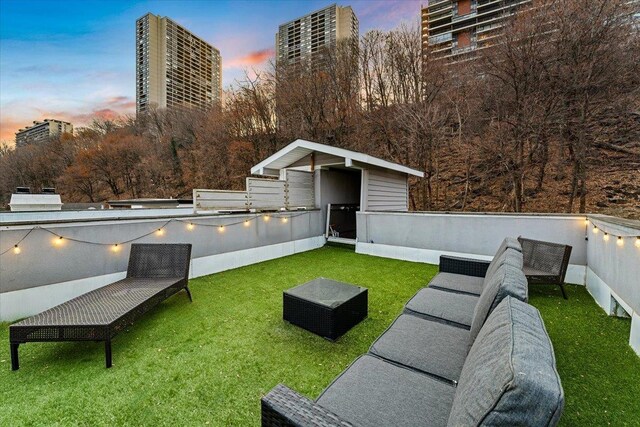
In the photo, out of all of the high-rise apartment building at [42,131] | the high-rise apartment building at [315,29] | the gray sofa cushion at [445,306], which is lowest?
the gray sofa cushion at [445,306]

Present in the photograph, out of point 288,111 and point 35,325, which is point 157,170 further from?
point 35,325

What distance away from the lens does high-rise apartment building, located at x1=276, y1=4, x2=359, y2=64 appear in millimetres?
18947

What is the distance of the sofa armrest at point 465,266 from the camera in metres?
3.87

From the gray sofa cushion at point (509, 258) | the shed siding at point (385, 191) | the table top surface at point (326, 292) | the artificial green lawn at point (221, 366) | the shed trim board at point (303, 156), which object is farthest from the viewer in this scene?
the shed siding at point (385, 191)

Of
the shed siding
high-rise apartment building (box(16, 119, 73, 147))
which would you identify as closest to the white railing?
the shed siding

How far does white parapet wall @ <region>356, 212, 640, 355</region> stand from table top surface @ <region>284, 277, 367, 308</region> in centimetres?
304

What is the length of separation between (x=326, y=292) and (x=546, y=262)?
3.83 meters

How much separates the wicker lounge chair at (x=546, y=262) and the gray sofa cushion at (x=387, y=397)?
3.70 meters

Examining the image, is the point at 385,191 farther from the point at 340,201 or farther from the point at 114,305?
the point at 114,305

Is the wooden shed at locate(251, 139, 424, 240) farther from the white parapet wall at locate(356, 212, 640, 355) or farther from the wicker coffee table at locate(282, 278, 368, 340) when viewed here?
the wicker coffee table at locate(282, 278, 368, 340)

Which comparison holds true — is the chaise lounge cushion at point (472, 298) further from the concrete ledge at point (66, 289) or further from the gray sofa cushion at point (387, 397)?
the concrete ledge at point (66, 289)

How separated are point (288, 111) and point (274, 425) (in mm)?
15625

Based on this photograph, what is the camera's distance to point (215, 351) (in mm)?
2971

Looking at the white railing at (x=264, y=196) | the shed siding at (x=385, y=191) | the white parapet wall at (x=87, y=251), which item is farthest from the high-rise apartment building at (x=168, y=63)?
the white parapet wall at (x=87, y=251)
